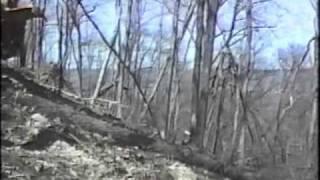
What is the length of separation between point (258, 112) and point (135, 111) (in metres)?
12.0

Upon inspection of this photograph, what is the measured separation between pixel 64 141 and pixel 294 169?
17.7m

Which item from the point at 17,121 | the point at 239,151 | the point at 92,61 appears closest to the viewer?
the point at 17,121

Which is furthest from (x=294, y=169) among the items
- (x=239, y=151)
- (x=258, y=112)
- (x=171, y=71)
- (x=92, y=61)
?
(x=92, y=61)

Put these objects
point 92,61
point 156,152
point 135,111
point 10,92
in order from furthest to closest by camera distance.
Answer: point 92,61, point 135,111, point 156,152, point 10,92

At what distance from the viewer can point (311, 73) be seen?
32625mm

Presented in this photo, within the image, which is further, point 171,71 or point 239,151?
point 239,151

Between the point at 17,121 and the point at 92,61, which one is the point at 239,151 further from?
the point at 17,121

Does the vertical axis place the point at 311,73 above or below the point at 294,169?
above

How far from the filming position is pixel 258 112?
35.6 m

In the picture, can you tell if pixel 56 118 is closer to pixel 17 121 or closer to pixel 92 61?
pixel 17 121

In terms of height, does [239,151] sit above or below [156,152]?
below

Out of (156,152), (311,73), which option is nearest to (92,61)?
(311,73)

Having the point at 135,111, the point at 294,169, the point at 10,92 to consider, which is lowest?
the point at 294,169

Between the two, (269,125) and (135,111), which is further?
(269,125)
